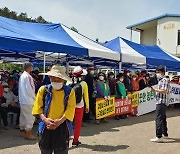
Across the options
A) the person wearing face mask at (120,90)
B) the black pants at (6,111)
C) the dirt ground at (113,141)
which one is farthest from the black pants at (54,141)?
the person wearing face mask at (120,90)

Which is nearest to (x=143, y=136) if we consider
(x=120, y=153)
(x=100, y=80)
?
(x=120, y=153)

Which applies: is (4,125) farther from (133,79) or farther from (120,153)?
(133,79)

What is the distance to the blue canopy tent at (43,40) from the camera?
764 cm

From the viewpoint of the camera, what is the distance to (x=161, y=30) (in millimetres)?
32844

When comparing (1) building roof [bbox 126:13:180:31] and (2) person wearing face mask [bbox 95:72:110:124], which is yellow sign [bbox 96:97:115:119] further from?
(1) building roof [bbox 126:13:180:31]

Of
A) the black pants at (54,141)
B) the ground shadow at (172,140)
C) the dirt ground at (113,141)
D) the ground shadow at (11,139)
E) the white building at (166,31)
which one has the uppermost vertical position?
the white building at (166,31)

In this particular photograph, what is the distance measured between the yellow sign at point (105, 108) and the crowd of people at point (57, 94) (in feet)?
0.55

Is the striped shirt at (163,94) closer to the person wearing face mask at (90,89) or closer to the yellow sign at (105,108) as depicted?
the yellow sign at (105,108)

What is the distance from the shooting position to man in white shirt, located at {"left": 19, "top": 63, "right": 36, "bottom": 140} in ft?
23.1

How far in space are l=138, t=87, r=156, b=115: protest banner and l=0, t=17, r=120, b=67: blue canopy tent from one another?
6.63 feet

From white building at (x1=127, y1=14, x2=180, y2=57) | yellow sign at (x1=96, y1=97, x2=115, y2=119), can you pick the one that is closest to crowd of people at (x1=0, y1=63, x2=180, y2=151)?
yellow sign at (x1=96, y1=97, x2=115, y2=119)

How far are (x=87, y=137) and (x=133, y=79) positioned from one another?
522 cm

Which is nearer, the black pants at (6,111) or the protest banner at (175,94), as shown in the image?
the black pants at (6,111)

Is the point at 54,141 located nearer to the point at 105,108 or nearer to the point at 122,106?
the point at 105,108
